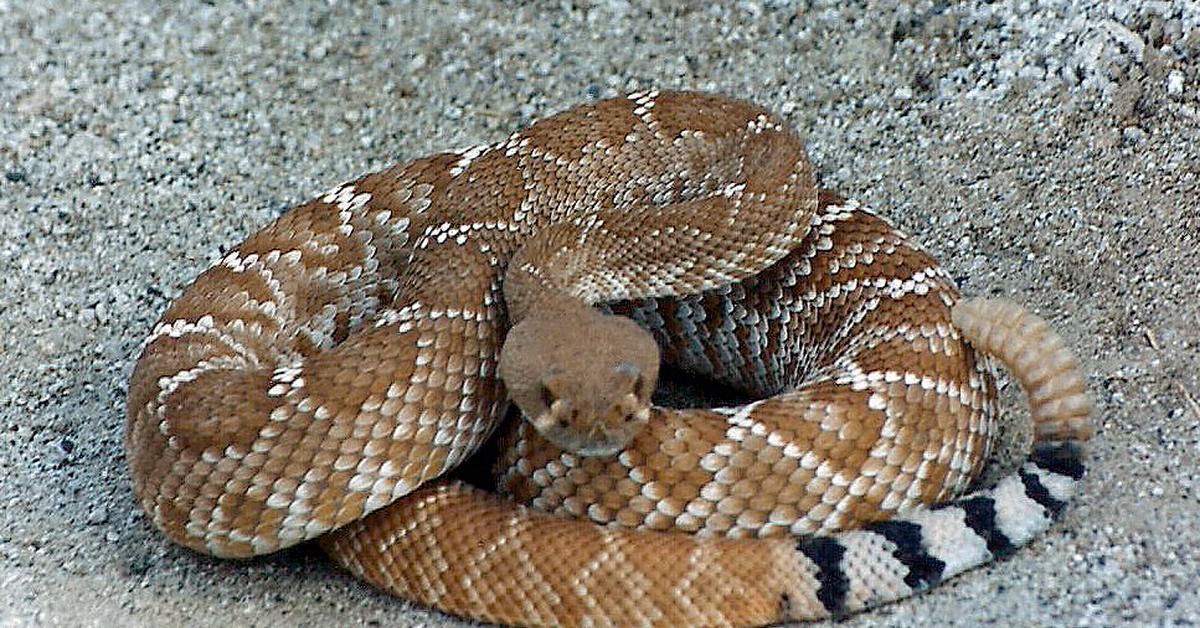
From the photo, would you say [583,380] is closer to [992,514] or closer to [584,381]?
[584,381]

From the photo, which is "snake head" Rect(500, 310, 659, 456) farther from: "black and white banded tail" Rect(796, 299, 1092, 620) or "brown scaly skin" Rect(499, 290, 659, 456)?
"black and white banded tail" Rect(796, 299, 1092, 620)

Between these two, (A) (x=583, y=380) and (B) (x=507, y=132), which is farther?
(B) (x=507, y=132)

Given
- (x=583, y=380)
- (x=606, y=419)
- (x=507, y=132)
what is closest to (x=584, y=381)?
(x=583, y=380)

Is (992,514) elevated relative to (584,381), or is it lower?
lower

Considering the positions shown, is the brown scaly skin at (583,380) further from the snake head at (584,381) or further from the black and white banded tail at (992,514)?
the black and white banded tail at (992,514)

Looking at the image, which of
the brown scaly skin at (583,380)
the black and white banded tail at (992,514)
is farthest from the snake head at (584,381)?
the black and white banded tail at (992,514)

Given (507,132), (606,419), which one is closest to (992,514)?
(606,419)

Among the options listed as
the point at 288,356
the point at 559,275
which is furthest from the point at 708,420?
the point at 288,356

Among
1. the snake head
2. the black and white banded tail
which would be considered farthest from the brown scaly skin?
the black and white banded tail
